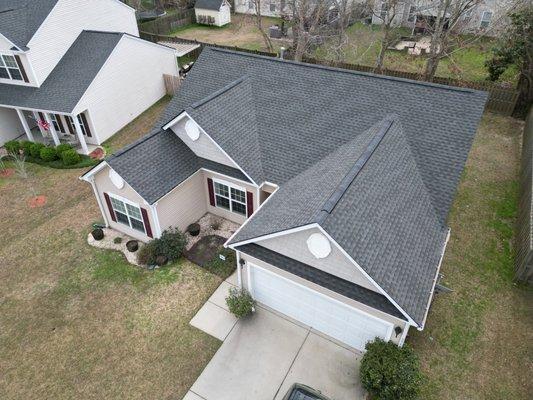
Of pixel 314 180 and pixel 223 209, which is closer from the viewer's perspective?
pixel 314 180

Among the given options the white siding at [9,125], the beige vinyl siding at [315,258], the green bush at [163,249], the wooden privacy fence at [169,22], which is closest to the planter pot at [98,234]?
the green bush at [163,249]

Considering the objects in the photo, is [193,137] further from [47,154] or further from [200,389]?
[47,154]

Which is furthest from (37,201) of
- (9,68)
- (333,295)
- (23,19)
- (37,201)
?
(333,295)

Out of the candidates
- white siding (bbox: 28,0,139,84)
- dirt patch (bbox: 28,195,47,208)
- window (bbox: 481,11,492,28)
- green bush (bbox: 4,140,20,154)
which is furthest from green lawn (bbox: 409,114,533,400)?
window (bbox: 481,11,492,28)

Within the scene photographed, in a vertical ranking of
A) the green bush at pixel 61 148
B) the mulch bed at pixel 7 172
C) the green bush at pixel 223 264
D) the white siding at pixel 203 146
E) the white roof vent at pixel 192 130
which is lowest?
the mulch bed at pixel 7 172

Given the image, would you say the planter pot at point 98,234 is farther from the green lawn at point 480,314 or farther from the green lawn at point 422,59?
the green lawn at point 422,59

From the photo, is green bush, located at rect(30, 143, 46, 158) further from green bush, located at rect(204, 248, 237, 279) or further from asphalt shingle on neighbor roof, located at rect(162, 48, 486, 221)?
green bush, located at rect(204, 248, 237, 279)

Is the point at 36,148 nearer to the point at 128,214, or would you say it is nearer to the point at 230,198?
the point at 128,214
